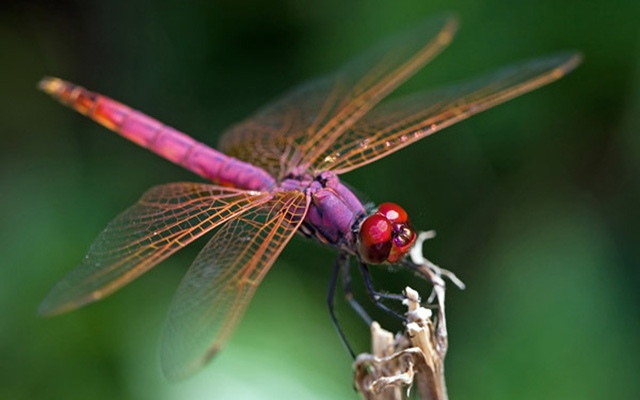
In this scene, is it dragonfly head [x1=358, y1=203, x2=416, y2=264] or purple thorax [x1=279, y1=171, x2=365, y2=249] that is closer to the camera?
dragonfly head [x1=358, y1=203, x2=416, y2=264]

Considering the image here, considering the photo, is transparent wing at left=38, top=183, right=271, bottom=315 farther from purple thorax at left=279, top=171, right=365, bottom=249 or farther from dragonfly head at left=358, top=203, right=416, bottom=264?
dragonfly head at left=358, top=203, right=416, bottom=264

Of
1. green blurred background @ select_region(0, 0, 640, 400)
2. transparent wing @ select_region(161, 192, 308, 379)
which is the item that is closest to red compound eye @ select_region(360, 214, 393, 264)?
transparent wing @ select_region(161, 192, 308, 379)

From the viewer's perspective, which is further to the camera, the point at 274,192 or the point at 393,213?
the point at 274,192

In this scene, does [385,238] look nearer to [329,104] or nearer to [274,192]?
[274,192]

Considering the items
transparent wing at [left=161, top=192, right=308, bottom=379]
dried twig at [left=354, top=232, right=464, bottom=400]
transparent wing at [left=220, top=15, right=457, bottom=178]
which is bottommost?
dried twig at [left=354, top=232, right=464, bottom=400]

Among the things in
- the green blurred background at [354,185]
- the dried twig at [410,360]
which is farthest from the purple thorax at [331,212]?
the green blurred background at [354,185]

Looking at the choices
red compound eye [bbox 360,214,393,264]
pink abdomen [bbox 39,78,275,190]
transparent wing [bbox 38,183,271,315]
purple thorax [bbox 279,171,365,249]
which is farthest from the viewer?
pink abdomen [bbox 39,78,275,190]

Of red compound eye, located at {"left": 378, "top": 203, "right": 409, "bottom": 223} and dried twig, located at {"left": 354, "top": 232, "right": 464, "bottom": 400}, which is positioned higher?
red compound eye, located at {"left": 378, "top": 203, "right": 409, "bottom": 223}

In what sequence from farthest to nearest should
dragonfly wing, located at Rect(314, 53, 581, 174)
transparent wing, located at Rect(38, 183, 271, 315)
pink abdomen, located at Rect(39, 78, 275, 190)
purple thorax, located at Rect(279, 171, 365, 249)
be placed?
pink abdomen, located at Rect(39, 78, 275, 190) → dragonfly wing, located at Rect(314, 53, 581, 174) → purple thorax, located at Rect(279, 171, 365, 249) → transparent wing, located at Rect(38, 183, 271, 315)

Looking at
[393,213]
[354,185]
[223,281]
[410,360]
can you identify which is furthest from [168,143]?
[410,360]
